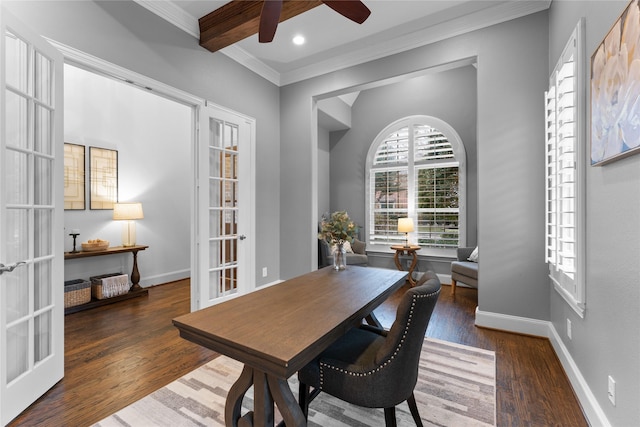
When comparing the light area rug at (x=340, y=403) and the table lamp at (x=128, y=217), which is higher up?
the table lamp at (x=128, y=217)

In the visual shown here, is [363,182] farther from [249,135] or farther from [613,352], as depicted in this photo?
[613,352]

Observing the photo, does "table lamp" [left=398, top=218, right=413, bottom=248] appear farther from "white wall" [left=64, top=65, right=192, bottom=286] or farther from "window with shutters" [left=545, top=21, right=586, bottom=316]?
"white wall" [left=64, top=65, right=192, bottom=286]

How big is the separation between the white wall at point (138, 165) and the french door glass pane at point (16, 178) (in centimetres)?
245

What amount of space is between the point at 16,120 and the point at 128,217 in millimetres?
2651

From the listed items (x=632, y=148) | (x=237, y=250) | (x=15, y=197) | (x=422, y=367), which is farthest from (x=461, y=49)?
(x=15, y=197)

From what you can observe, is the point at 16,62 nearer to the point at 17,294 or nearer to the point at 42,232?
the point at 42,232

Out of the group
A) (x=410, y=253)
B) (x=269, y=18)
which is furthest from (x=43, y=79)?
(x=410, y=253)

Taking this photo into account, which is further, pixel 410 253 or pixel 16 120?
pixel 410 253

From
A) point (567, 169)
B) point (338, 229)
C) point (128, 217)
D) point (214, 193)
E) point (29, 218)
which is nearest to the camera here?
point (29, 218)

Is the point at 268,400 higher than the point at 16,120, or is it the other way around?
the point at 16,120

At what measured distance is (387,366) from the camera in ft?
4.14

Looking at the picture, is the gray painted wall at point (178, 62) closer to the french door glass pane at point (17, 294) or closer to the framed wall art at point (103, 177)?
the french door glass pane at point (17, 294)

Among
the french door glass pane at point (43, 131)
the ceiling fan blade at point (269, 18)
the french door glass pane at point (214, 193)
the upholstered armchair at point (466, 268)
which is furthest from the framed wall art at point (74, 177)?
the upholstered armchair at point (466, 268)

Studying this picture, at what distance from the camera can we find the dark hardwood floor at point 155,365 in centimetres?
176
